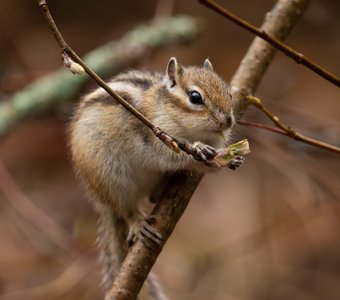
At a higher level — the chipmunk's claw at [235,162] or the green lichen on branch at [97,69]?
the green lichen on branch at [97,69]

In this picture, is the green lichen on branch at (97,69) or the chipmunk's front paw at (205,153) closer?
the chipmunk's front paw at (205,153)

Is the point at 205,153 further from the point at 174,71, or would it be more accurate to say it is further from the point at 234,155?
the point at 174,71

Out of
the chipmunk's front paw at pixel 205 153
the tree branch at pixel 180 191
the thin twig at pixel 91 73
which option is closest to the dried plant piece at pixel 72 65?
the thin twig at pixel 91 73

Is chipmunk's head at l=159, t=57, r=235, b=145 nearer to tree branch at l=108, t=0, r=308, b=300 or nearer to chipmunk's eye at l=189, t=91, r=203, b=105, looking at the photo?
chipmunk's eye at l=189, t=91, r=203, b=105

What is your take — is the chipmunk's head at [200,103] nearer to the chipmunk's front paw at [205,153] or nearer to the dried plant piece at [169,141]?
the chipmunk's front paw at [205,153]


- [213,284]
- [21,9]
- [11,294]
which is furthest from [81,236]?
[21,9]

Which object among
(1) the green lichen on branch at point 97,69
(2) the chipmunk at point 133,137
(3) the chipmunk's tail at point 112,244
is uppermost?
(1) the green lichen on branch at point 97,69

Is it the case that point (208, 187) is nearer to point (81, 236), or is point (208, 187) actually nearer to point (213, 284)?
point (213, 284)

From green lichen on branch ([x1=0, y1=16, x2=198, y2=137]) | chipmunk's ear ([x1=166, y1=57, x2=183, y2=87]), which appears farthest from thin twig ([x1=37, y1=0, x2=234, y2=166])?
green lichen on branch ([x1=0, y1=16, x2=198, y2=137])
